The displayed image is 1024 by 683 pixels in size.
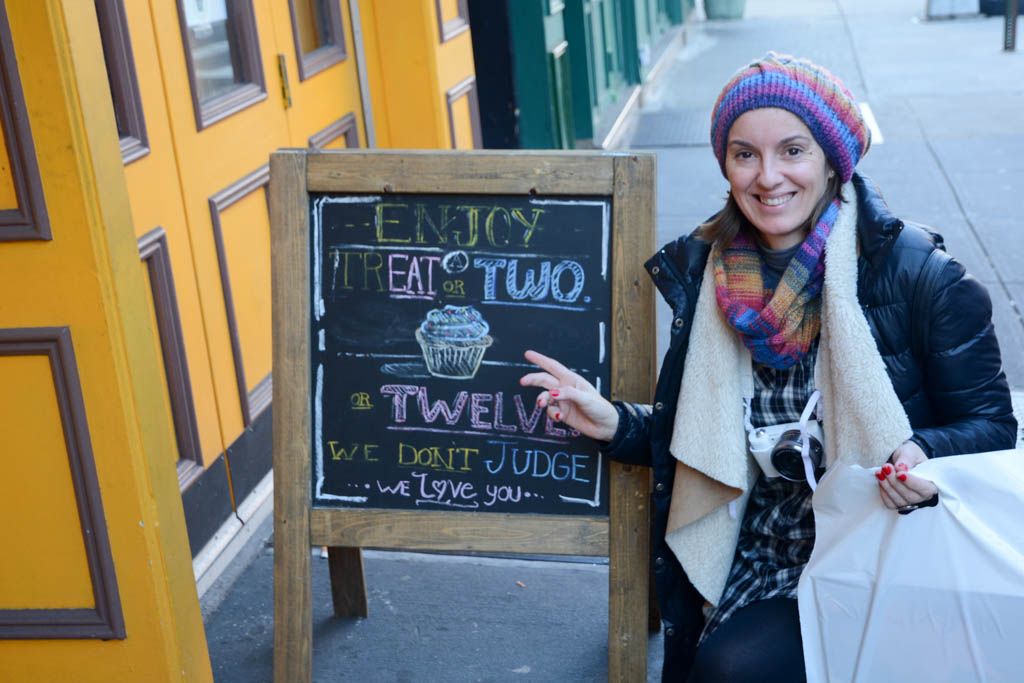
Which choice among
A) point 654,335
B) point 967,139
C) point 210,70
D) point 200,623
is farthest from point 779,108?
point 967,139

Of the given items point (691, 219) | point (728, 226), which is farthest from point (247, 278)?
point (691, 219)

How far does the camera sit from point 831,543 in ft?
7.16

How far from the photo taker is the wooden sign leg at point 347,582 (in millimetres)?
3311

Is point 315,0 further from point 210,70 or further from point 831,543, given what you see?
point 831,543

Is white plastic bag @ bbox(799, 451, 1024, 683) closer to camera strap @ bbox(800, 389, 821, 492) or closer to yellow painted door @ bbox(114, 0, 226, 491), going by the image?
camera strap @ bbox(800, 389, 821, 492)

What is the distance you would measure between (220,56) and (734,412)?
2.37m

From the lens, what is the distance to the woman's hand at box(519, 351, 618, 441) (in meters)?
2.51

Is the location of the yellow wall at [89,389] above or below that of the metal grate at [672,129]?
above

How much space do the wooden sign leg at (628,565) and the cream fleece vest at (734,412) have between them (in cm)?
14

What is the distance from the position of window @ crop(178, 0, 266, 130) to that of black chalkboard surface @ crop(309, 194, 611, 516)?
4.01ft

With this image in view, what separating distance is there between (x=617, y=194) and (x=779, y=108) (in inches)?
16.4

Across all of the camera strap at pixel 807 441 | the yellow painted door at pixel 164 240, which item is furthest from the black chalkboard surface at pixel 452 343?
the yellow painted door at pixel 164 240

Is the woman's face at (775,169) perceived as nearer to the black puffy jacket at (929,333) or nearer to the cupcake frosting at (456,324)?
the black puffy jacket at (929,333)

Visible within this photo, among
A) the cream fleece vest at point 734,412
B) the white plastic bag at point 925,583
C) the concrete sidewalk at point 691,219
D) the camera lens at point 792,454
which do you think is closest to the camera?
the white plastic bag at point 925,583
